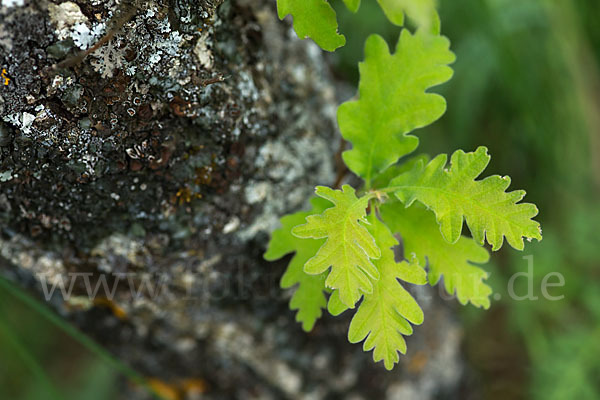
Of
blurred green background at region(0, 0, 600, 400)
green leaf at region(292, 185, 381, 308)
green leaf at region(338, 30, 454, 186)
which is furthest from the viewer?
blurred green background at region(0, 0, 600, 400)

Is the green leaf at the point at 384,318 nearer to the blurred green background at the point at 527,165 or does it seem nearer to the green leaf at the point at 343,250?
the green leaf at the point at 343,250

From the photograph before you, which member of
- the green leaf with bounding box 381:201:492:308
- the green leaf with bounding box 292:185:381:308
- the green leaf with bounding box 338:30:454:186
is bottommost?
the green leaf with bounding box 292:185:381:308

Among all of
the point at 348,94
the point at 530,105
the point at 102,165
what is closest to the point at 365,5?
the point at 348,94

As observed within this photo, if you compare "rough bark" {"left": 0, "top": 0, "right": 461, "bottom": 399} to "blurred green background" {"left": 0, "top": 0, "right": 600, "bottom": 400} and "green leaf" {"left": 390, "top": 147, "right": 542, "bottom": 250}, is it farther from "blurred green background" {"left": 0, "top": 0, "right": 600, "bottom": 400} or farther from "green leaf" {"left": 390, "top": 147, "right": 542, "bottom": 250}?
"blurred green background" {"left": 0, "top": 0, "right": 600, "bottom": 400}

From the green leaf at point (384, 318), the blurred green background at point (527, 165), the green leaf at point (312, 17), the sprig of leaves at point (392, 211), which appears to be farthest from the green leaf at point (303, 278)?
the blurred green background at point (527, 165)

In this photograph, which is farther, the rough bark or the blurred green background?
the blurred green background

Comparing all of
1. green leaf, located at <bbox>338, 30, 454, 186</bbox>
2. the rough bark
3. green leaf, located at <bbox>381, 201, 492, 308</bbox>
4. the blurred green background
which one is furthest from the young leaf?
the blurred green background

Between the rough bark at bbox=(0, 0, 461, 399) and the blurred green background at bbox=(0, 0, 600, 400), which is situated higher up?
the blurred green background at bbox=(0, 0, 600, 400)
